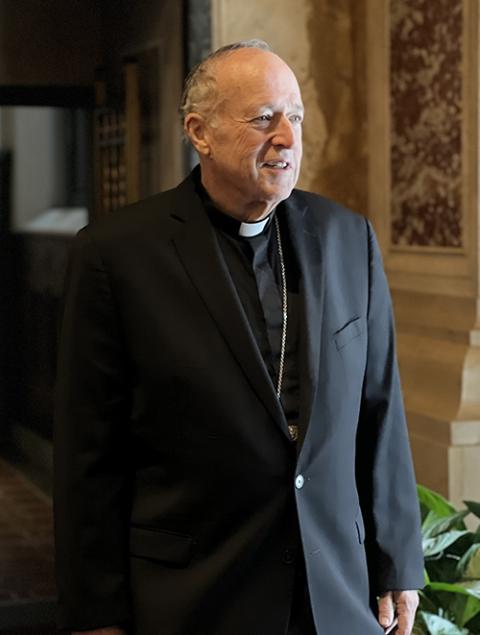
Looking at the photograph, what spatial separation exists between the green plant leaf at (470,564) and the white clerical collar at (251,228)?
1.59 meters

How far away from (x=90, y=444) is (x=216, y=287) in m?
0.36

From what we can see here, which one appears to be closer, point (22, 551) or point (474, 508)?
point (474, 508)

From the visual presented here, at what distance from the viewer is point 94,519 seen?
2.37 m

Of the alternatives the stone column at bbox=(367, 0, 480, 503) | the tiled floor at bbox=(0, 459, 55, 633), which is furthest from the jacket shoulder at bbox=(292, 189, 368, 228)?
the tiled floor at bbox=(0, 459, 55, 633)

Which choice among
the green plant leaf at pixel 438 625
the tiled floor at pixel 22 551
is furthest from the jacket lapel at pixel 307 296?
the tiled floor at pixel 22 551

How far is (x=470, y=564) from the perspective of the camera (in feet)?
12.2

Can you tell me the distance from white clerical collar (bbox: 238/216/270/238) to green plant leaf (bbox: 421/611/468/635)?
145cm

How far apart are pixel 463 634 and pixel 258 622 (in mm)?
1374

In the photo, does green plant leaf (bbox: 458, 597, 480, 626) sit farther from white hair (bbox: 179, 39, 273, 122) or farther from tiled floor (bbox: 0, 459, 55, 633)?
white hair (bbox: 179, 39, 273, 122)

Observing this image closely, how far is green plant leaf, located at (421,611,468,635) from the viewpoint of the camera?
346 cm

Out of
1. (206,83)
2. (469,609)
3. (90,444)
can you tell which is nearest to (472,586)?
(469,609)

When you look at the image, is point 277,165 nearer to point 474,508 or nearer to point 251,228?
point 251,228

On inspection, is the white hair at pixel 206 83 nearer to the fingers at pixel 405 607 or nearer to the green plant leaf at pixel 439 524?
the fingers at pixel 405 607

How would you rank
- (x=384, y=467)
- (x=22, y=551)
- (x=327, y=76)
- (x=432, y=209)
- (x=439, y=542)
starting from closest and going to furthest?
(x=384, y=467), (x=439, y=542), (x=432, y=209), (x=22, y=551), (x=327, y=76)
